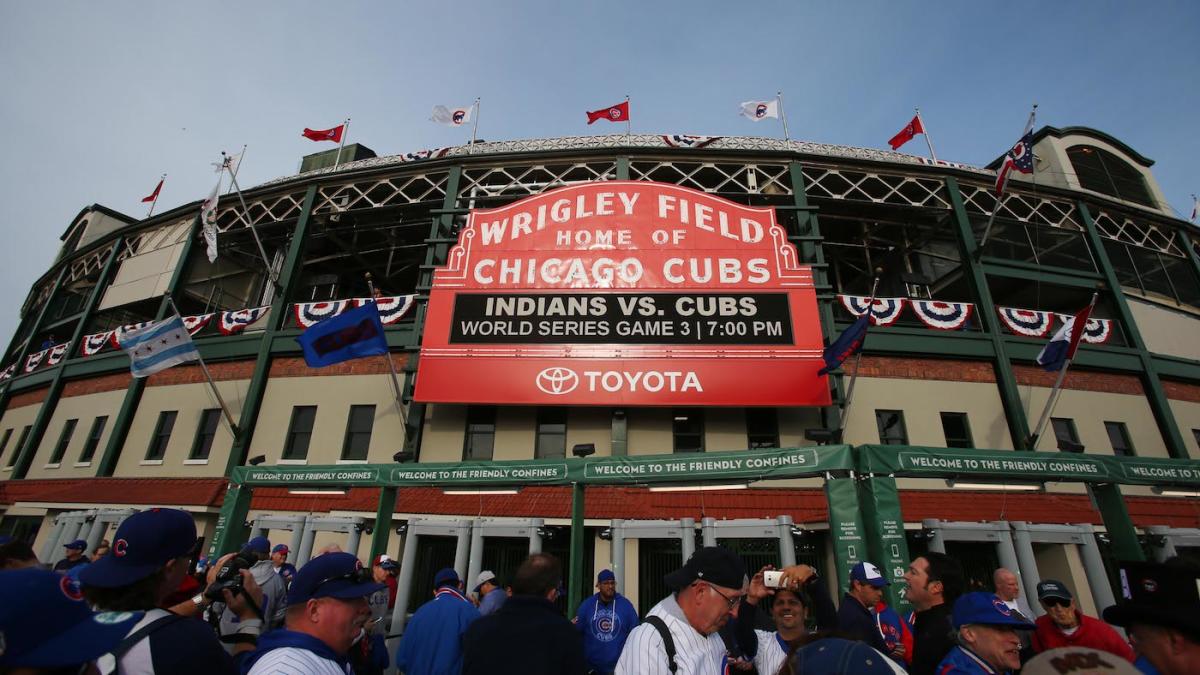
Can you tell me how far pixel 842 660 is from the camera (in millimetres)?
2133

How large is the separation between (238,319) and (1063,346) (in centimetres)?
2490

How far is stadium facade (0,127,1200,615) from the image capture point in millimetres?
11641

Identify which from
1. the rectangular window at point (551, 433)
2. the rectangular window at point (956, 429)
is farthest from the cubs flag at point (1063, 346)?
the rectangular window at point (551, 433)

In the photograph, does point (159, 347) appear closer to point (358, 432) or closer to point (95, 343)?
point (358, 432)

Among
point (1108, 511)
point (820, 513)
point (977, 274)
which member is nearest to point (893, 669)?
point (1108, 511)

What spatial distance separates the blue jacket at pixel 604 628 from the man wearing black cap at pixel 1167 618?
4971 mm

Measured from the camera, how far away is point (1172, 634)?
2592mm

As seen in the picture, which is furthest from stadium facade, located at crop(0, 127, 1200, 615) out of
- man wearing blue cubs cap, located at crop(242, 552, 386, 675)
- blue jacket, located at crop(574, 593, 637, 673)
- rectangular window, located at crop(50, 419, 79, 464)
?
man wearing blue cubs cap, located at crop(242, 552, 386, 675)

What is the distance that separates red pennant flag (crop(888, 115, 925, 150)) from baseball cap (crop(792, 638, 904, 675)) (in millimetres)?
22826

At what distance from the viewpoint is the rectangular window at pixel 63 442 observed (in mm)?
20359

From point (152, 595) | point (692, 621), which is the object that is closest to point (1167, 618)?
point (692, 621)

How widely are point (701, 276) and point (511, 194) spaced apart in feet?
26.1

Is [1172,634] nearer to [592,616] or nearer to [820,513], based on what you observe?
[592,616]

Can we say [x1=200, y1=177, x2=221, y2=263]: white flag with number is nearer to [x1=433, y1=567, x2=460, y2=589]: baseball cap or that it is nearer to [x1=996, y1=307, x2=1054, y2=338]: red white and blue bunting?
[x1=433, y1=567, x2=460, y2=589]: baseball cap
